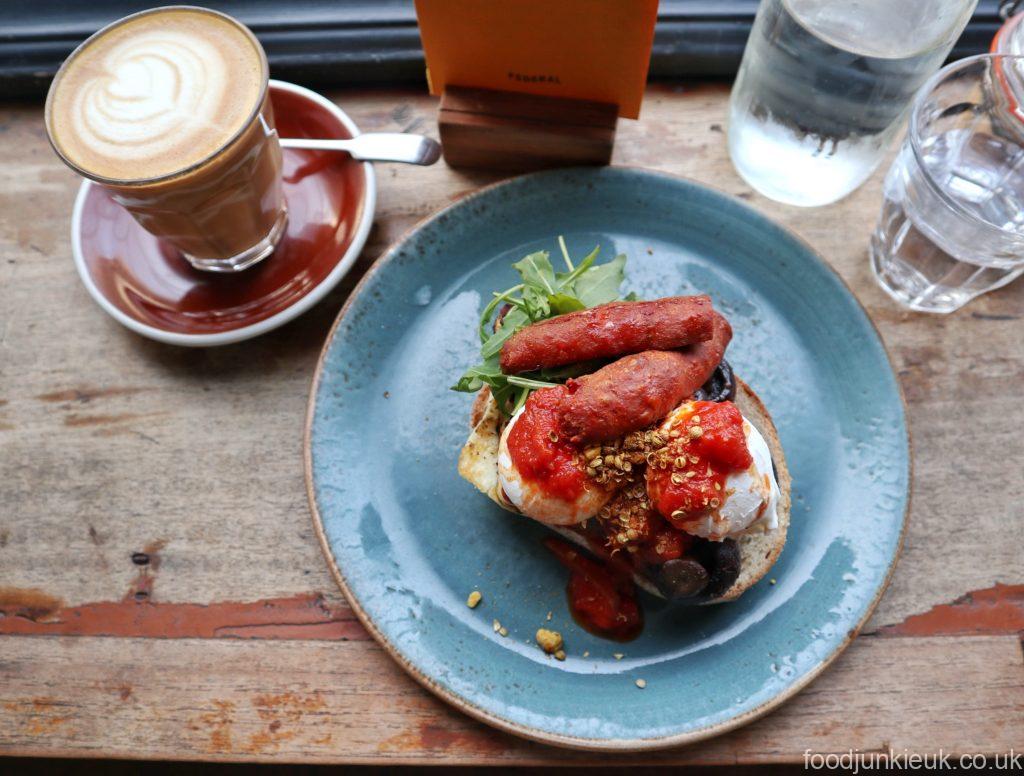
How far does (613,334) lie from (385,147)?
83cm

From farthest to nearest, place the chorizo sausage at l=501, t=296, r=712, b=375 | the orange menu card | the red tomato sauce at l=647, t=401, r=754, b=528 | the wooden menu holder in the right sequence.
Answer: the wooden menu holder
the orange menu card
the chorizo sausage at l=501, t=296, r=712, b=375
the red tomato sauce at l=647, t=401, r=754, b=528

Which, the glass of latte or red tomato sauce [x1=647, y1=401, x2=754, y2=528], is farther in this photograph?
the glass of latte

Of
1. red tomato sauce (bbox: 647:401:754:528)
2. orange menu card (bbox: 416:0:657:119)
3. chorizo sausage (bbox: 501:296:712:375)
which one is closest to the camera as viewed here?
red tomato sauce (bbox: 647:401:754:528)

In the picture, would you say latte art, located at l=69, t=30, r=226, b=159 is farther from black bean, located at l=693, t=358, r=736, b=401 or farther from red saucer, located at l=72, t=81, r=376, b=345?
black bean, located at l=693, t=358, r=736, b=401

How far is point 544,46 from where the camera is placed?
1.79 meters

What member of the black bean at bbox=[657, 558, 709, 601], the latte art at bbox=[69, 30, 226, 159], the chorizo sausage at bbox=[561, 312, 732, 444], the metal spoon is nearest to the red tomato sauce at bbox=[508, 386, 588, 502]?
the chorizo sausage at bbox=[561, 312, 732, 444]

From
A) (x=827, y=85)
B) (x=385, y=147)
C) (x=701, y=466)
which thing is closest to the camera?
(x=701, y=466)

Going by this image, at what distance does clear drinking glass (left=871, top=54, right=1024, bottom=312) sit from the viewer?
1817 millimetres

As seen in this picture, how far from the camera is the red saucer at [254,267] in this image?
1.88 meters

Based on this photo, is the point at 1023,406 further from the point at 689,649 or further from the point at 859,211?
the point at 689,649

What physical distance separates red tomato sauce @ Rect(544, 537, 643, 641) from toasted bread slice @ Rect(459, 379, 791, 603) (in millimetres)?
38

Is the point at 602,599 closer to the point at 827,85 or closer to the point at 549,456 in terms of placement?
the point at 549,456

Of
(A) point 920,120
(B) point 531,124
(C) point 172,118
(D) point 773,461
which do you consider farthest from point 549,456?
(A) point 920,120

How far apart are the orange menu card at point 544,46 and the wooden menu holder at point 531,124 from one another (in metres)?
0.03
